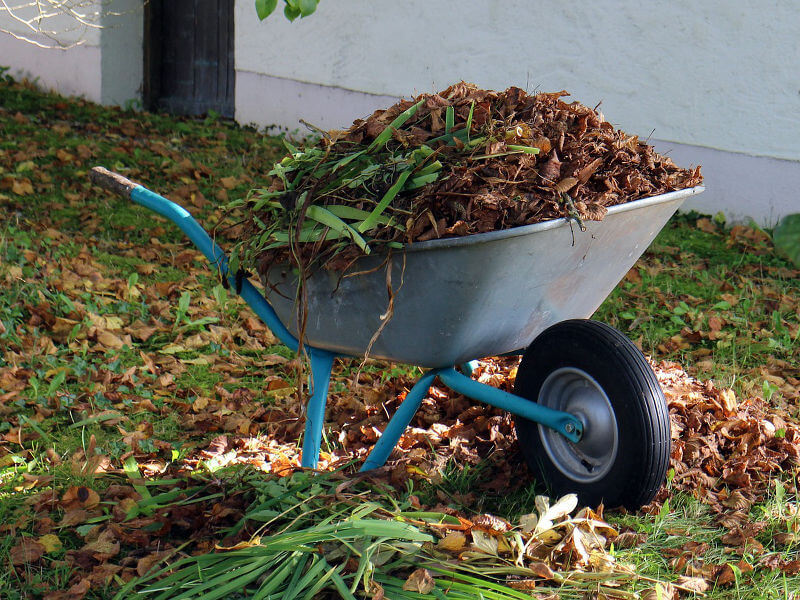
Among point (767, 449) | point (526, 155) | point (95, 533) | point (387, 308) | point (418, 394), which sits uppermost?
point (526, 155)

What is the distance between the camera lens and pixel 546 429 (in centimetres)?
227

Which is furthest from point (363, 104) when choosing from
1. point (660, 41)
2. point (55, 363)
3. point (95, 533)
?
point (95, 533)

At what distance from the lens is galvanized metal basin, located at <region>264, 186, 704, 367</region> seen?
1924 mm

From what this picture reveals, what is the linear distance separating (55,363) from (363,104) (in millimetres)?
3991

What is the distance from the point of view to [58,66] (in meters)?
8.30

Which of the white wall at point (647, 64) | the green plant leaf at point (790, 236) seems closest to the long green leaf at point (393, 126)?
the green plant leaf at point (790, 236)

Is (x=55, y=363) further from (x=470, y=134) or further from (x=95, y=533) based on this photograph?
(x=470, y=134)

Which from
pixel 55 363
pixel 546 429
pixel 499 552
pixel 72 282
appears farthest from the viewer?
pixel 72 282

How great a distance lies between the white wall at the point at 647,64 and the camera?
15.8 ft

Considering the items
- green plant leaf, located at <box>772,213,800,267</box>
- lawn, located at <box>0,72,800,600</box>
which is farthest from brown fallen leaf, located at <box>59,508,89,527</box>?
green plant leaf, located at <box>772,213,800,267</box>

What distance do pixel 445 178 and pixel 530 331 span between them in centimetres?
55

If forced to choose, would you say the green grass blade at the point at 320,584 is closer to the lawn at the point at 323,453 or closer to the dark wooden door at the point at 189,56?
the lawn at the point at 323,453

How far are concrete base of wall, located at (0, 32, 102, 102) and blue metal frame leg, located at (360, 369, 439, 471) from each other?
6.76 metres

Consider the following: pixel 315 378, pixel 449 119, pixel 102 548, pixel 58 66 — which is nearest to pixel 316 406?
pixel 315 378
